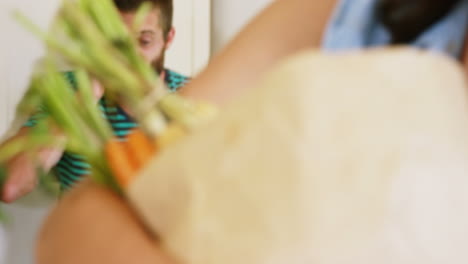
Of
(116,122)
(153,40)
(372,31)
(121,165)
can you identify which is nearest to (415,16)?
(372,31)

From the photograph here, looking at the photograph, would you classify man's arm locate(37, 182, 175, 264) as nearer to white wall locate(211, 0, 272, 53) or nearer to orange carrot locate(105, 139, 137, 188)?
orange carrot locate(105, 139, 137, 188)

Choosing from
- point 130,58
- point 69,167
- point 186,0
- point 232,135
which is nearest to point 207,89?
point 130,58

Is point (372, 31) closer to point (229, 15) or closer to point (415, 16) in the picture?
point (415, 16)

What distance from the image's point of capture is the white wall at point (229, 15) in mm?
1517

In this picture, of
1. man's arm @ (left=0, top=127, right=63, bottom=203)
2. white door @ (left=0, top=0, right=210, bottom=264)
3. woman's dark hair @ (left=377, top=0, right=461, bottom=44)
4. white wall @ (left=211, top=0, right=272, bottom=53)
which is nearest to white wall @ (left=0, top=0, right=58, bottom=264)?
white door @ (left=0, top=0, right=210, bottom=264)

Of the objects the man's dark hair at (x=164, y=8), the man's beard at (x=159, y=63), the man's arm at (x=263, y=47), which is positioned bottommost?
the man's arm at (x=263, y=47)

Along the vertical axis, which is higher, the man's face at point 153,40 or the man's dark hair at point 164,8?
the man's dark hair at point 164,8

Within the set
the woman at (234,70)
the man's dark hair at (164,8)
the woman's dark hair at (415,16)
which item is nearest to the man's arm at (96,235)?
the woman at (234,70)

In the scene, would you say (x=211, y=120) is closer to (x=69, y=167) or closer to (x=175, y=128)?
(x=175, y=128)

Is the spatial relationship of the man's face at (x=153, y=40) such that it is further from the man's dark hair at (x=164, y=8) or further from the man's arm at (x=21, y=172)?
the man's arm at (x=21, y=172)

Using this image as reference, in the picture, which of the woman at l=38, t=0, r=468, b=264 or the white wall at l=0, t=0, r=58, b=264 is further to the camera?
the white wall at l=0, t=0, r=58, b=264

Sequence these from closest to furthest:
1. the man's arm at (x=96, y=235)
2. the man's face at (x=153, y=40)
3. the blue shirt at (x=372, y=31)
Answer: the man's arm at (x=96, y=235) → the blue shirt at (x=372, y=31) → the man's face at (x=153, y=40)

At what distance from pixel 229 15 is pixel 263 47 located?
37.2 inches

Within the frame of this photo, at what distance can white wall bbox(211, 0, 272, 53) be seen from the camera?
1.52 meters
